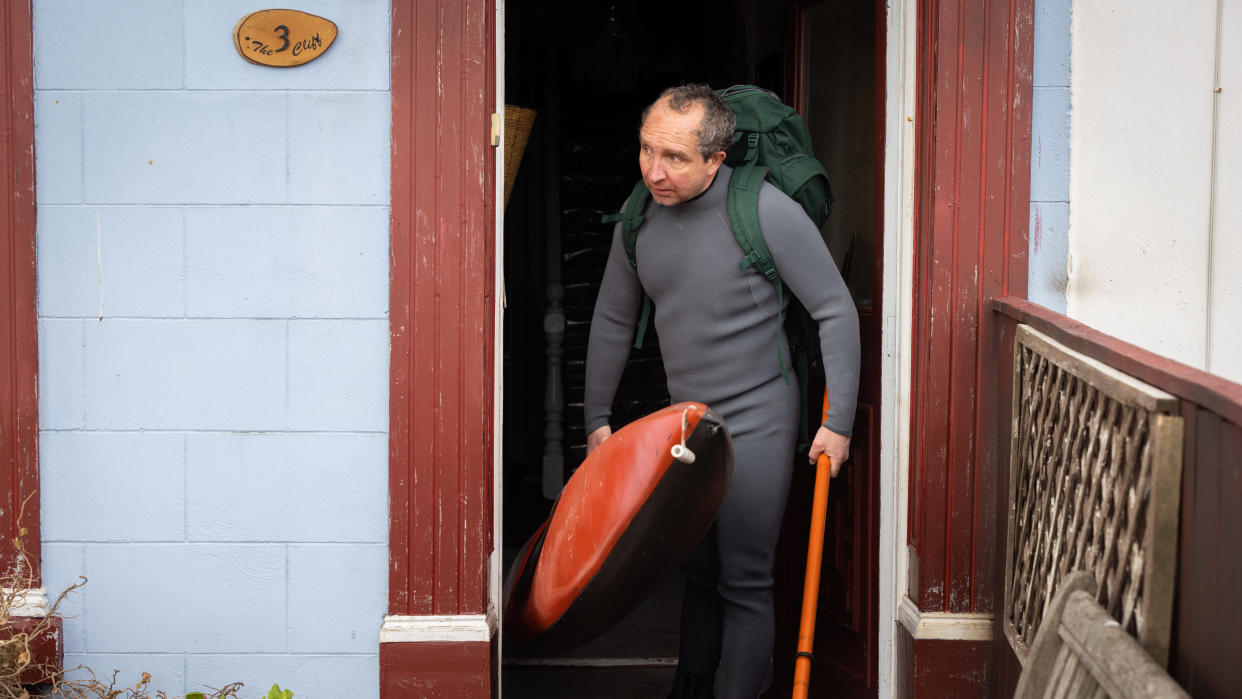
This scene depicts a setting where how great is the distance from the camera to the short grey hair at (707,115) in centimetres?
259

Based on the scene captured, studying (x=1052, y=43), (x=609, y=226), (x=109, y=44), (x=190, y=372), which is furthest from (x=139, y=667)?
(x=609, y=226)

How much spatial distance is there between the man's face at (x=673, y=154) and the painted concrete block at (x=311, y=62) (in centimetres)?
67

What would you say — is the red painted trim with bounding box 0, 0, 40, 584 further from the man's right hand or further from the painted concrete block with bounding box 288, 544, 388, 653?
the man's right hand

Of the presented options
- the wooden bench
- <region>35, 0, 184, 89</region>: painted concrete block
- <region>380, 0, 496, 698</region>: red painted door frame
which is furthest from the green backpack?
<region>35, 0, 184, 89</region>: painted concrete block

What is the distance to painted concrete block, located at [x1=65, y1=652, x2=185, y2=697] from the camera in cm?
272

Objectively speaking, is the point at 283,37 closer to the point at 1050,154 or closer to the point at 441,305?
the point at 441,305

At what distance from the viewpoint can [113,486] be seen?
2.70 meters

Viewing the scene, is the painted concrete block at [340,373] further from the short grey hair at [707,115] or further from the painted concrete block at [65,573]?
the short grey hair at [707,115]

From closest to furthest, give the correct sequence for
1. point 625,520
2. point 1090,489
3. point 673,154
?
point 1090,489 → point 625,520 → point 673,154

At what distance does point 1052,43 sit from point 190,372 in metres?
2.30

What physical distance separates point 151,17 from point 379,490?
130cm

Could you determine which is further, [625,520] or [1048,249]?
[1048,249]

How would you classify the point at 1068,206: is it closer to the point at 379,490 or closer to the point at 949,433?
the point at 949,433

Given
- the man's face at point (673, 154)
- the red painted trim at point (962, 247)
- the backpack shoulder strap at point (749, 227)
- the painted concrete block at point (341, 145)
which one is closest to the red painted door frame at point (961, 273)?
the red painted trim at point (962, 247)
